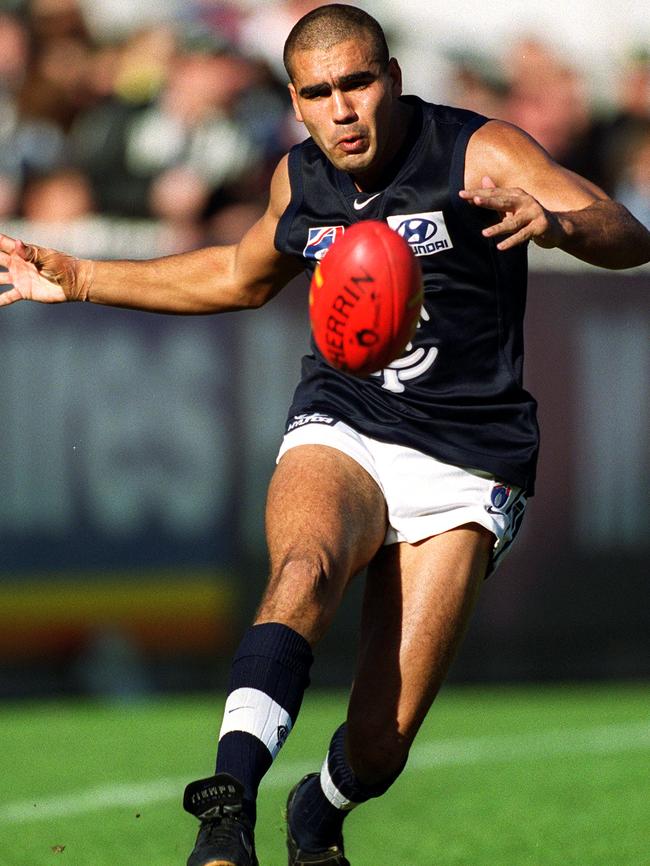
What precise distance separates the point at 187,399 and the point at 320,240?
16.4 ft

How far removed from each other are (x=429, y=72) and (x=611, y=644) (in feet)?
16.2

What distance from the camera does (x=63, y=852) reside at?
5965 mm

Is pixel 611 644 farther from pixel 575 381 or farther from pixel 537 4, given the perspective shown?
pixel 537 4

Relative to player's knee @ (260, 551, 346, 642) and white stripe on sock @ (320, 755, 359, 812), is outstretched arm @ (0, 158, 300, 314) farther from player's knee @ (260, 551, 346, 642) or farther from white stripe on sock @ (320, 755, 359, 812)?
white stripe on sock @ (320, 755, 359, 812)

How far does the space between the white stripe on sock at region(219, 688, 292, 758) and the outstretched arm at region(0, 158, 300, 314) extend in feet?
5.54

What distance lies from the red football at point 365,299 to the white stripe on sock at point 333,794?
155cm

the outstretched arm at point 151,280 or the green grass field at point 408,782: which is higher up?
the outstretched arm at point 151,280

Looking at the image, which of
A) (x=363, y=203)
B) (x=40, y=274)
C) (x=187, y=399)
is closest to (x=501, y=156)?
(x=363, y=203)

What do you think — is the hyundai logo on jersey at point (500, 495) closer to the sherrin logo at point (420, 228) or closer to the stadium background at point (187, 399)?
the sherrin logo at point (420, 228)

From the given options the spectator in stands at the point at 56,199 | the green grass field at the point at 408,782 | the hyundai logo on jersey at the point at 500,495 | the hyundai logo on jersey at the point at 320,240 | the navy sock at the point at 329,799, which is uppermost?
the hyundai logo on jersey at the point at 320,240

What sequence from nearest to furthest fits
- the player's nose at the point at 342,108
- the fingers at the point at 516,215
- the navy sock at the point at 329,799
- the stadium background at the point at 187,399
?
the fingers at the point at 516,215 < the player's nose at the point at 342,108 < the navy sock at the point at 329,799 < the stadium background at the point at 187,399

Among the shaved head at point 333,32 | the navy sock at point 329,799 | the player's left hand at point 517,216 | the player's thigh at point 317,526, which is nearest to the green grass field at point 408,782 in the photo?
the navy sock at point 329,799

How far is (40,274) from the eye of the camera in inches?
222

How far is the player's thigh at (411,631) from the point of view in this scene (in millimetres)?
4902
